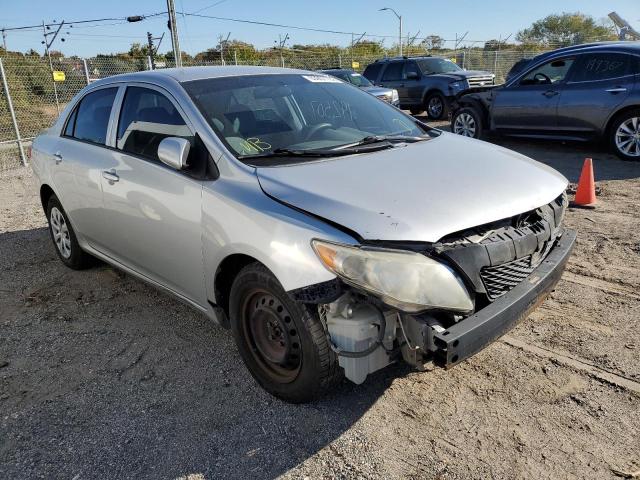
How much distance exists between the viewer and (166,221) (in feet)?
11.1

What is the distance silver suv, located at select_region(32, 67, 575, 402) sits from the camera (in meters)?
2.42


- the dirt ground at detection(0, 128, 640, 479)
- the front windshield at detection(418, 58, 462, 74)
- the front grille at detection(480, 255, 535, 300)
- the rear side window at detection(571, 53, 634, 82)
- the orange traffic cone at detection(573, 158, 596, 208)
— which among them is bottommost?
the dirt ground at detection(0, 128, 640, 479)

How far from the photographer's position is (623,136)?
8.40m

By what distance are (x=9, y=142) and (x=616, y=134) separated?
38.3ft

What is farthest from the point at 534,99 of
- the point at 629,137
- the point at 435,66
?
the point at 435,66

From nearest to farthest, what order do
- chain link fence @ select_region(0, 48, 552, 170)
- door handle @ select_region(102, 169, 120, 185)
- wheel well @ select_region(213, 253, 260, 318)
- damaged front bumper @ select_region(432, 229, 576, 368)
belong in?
damaged front bumper @ select_region(432, 229, 576, 368), wheel well @ select_region(213, 253, 260, 318), door handle @ select_region(102, 169, 120, 185), chain link fence @ select_region(0, 48, 552, 170)

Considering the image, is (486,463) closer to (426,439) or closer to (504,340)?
(426,439)

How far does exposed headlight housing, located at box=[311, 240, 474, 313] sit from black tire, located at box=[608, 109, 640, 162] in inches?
294

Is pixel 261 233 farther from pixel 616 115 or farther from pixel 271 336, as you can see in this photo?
pixel 616 115

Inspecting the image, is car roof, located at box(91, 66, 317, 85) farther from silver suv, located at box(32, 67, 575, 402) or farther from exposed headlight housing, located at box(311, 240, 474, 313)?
exposed headlight housing, located at box(311, 240, 474, 313)

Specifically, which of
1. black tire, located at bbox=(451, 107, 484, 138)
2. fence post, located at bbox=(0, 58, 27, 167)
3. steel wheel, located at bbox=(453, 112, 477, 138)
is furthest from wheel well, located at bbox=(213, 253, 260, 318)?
fence post, located at bbox=(0, 58, 27, 167)

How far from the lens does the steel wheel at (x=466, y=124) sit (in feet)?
35.1

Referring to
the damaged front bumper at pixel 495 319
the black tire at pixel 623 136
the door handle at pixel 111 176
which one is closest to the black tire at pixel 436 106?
the black tire at pixel 623 136

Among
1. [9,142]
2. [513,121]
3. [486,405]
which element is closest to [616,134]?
[513,121]
